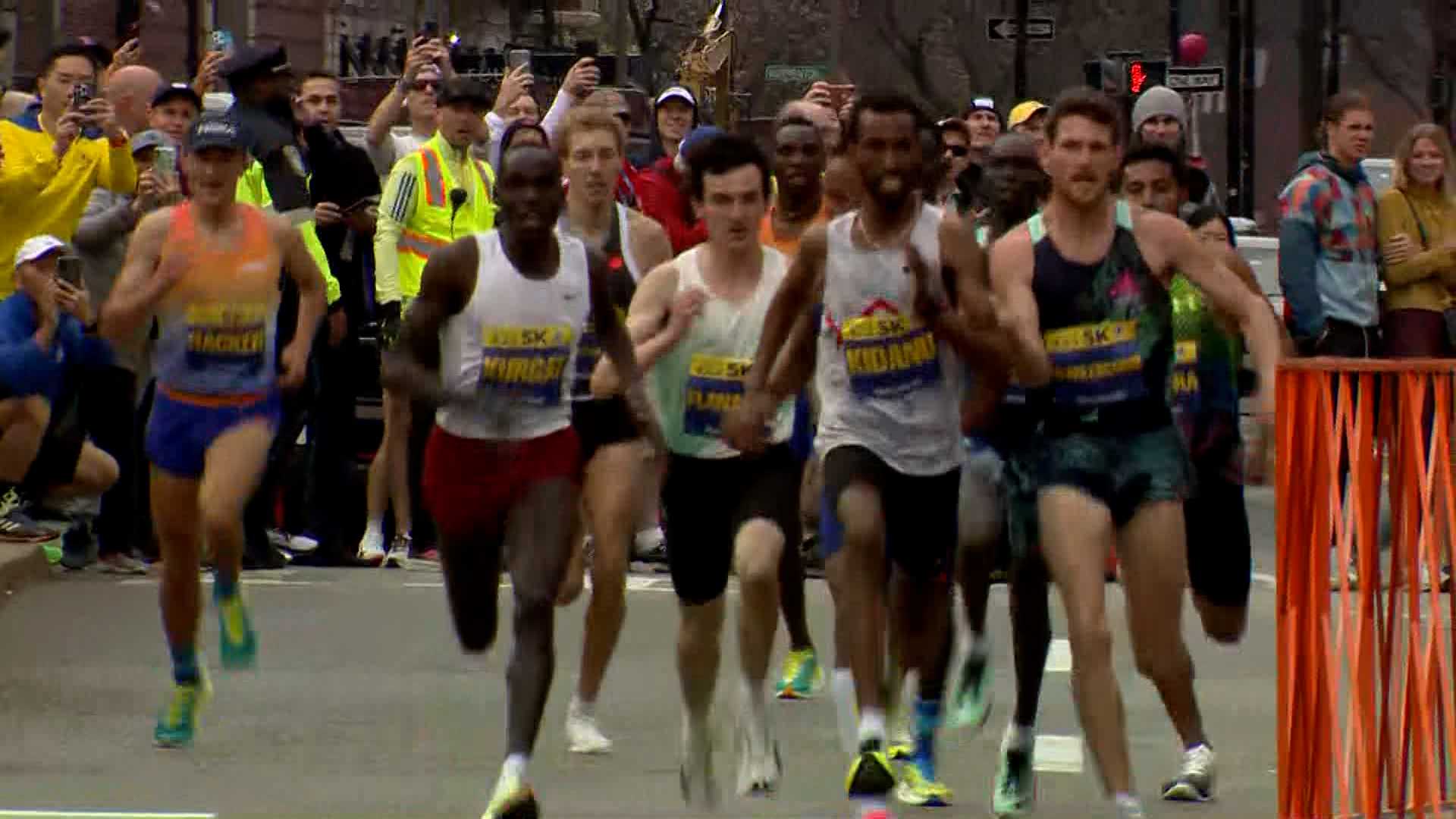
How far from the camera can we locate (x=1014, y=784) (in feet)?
29.5

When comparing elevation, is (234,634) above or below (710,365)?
below

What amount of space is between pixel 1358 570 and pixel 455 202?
8.32 m

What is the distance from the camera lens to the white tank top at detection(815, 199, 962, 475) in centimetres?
877

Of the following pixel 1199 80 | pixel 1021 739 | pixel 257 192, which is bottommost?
pixel 1021 739

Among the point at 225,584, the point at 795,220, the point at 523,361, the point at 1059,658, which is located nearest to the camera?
the point at 523,361

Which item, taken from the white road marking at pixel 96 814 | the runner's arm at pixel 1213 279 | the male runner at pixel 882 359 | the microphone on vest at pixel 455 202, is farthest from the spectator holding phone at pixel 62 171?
the runner's arm at pixel 1213 279

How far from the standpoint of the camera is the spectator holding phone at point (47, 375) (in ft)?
47.8

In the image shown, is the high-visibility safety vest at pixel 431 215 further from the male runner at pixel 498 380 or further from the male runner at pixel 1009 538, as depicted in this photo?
the male runner at pixel 498 380

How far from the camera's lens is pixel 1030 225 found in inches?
349

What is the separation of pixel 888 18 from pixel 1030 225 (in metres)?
53.5

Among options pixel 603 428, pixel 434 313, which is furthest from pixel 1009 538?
pixel 434 313

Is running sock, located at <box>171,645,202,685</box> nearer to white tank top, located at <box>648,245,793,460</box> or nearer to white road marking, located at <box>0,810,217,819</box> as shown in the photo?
white road marking, located at <box>0,810,217,819</box>

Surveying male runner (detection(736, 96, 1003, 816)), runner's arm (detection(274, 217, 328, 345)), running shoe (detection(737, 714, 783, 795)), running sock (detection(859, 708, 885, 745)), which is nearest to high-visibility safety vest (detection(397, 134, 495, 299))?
runner's arm (detection(274, 217, 328, 345))

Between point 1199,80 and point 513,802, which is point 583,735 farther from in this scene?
point 1199,80
